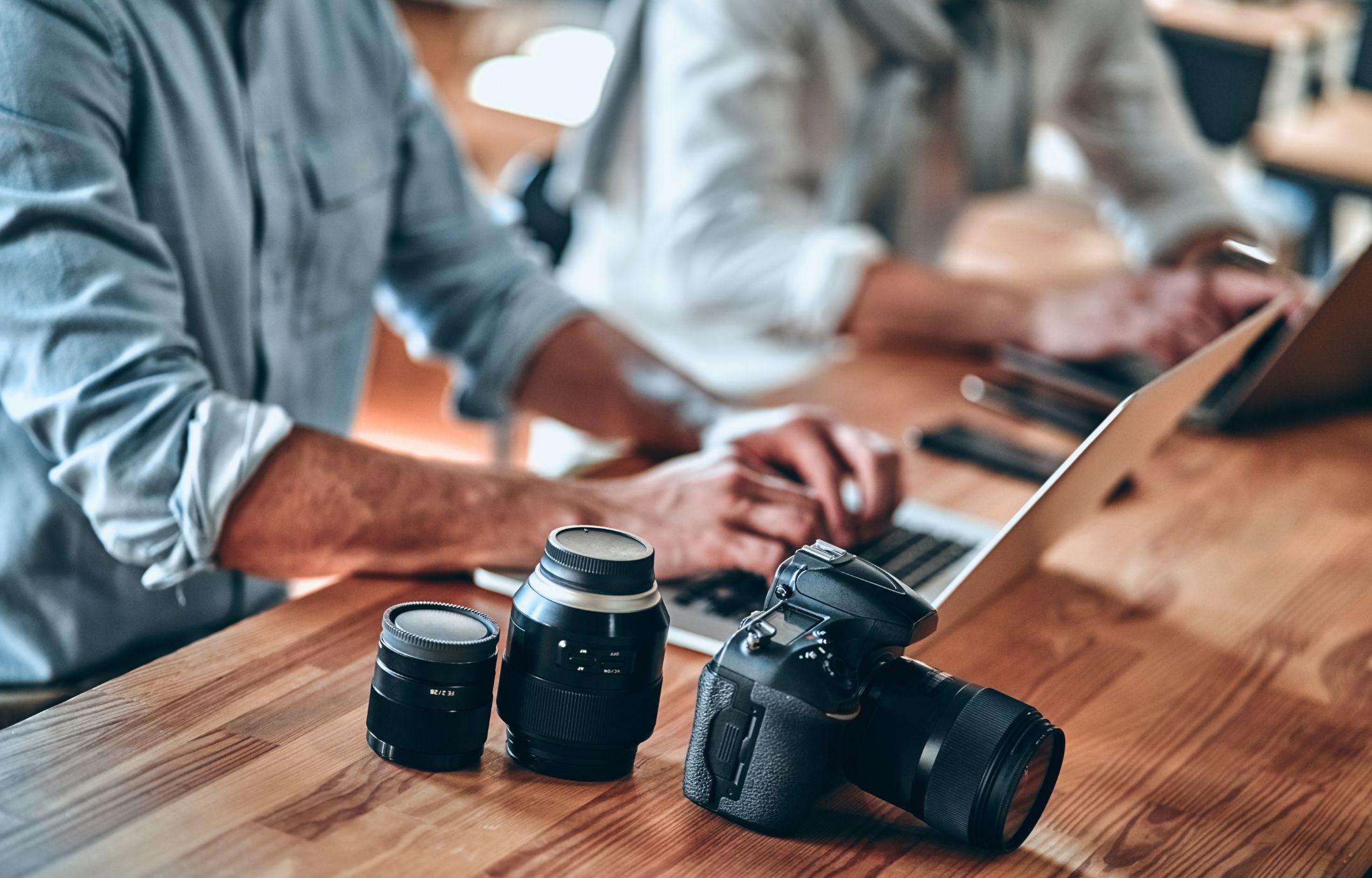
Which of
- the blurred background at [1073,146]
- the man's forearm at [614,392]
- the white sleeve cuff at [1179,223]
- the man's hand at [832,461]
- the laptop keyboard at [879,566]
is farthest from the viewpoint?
the blurred background at [1073,146]

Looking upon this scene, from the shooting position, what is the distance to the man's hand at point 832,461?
1.06 m

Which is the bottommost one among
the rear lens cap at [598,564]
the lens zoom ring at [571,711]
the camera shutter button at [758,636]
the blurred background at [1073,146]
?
the blurred background at [1073,146]

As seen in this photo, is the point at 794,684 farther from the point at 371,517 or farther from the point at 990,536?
the point at 990,536

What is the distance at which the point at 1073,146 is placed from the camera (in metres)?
2.19

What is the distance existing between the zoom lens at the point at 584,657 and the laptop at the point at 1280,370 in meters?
0.90

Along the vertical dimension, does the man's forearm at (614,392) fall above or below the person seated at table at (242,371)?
below

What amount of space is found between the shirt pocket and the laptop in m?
0.71

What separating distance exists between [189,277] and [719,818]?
2.03 ft

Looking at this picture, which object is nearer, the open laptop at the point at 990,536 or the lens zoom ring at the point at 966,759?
the lens zoom ring at the point at 966,759

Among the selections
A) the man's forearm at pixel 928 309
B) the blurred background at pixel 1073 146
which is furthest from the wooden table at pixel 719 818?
the blurred background at pixel 1073 146

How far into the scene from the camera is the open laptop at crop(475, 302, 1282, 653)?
85 centimetres

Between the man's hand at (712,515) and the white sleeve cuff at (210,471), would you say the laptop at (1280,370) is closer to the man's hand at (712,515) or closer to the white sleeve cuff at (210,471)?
the man's hand at (712,515)

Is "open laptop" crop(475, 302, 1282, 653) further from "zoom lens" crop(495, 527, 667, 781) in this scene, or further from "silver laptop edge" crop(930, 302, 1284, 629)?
"zoom lens" crop(495, 527, 667, 781)

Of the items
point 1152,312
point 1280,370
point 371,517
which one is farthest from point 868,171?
point 371,517
